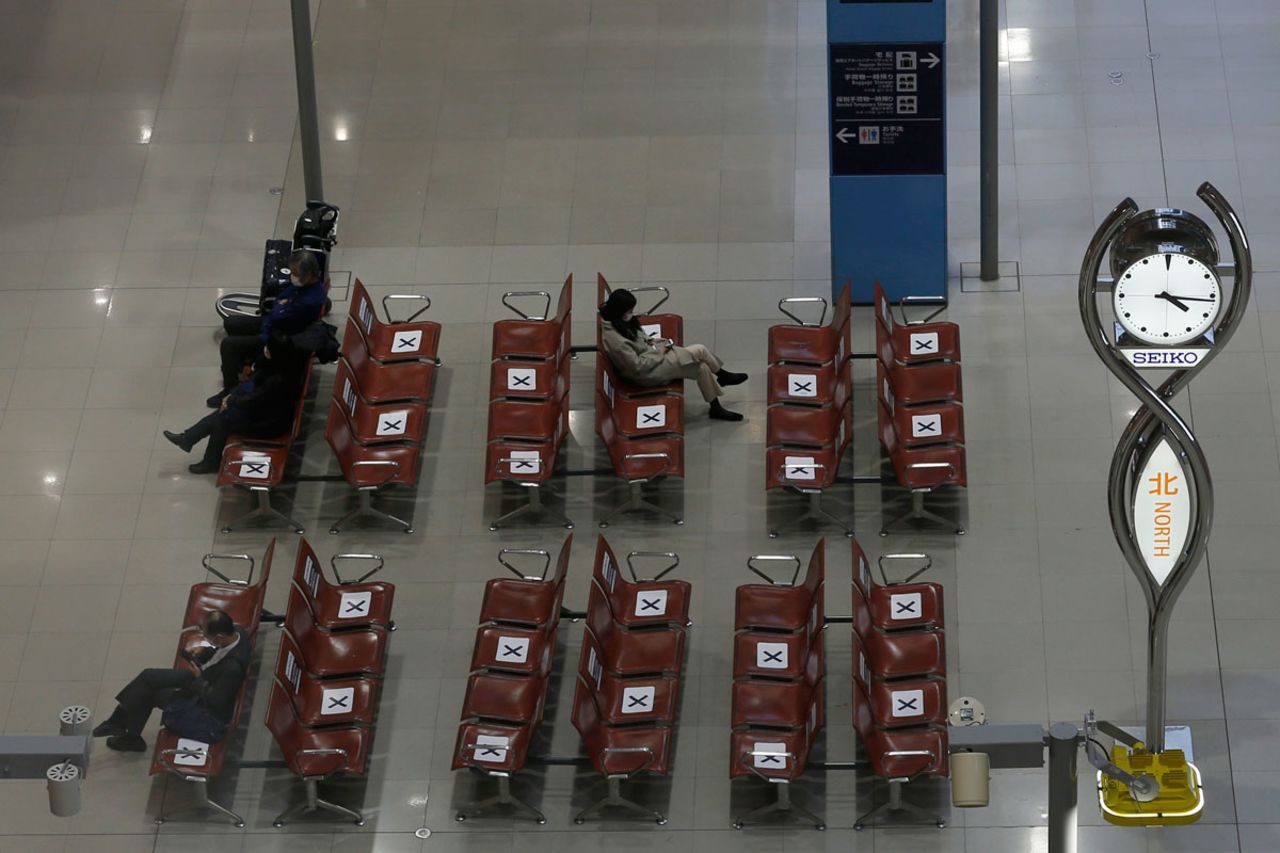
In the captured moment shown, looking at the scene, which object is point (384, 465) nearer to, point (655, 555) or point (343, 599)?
point (343, 599)

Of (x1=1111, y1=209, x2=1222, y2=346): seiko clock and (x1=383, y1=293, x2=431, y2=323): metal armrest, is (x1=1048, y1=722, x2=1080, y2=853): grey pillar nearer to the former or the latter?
(x1=1111, y1=209, x2=1222, y2=346): seiko clock

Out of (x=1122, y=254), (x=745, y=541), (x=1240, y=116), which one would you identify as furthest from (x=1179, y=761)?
(x=1240, y=116)

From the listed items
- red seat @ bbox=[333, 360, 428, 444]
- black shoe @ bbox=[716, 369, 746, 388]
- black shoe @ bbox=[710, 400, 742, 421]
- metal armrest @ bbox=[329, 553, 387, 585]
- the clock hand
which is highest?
black shoe @ bbox=[716, 369, 746, 388]

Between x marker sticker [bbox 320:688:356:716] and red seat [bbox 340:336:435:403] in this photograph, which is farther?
red seat [bbox 340:336:435:403]

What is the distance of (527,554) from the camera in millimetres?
15594

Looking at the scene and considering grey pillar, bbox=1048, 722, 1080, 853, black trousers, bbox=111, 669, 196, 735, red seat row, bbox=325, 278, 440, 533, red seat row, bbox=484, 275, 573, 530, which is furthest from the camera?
red seat row, bbox=325, 278, 440, 533

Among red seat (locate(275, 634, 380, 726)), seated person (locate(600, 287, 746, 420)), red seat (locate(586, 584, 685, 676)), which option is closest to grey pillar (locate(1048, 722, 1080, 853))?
red seat (locate(586, 584, 685, 676))

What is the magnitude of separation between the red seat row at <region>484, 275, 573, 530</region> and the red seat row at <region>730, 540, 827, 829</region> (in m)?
1.75

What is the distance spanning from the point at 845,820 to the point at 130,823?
4.54 metres

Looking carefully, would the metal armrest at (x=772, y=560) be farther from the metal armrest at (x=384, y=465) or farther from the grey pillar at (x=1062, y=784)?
the grey pillar at (x=1062, y=784)

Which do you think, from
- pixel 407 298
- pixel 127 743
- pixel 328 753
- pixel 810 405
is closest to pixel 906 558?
pixel 810 405

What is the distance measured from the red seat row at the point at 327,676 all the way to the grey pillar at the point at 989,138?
536cm

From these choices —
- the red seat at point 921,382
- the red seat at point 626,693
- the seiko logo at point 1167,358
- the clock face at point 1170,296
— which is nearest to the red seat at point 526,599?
the red seat at point 626,693

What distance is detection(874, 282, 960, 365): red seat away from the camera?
16422 millimetres
